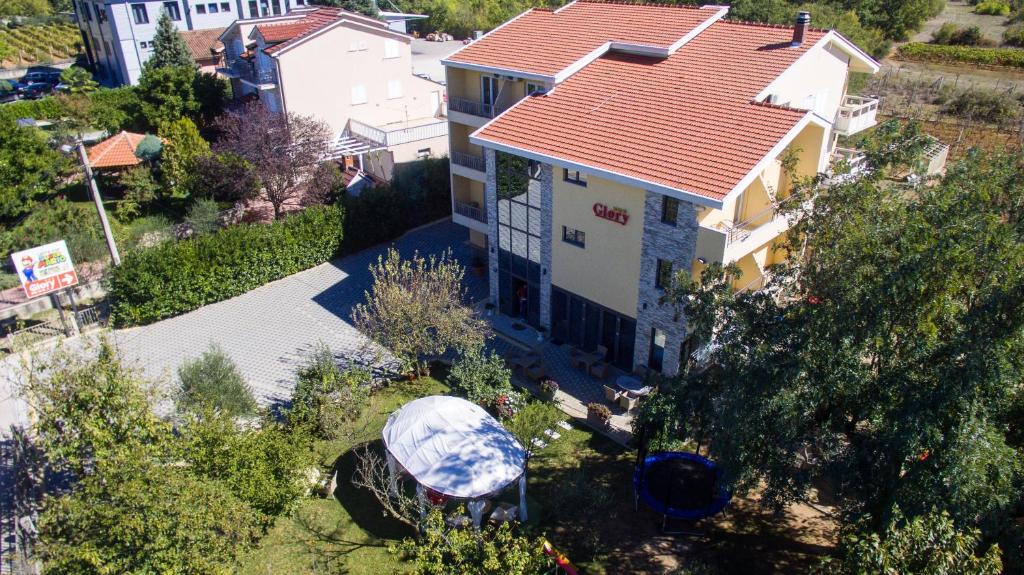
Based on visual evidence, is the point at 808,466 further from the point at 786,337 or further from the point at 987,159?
the point at 987,159

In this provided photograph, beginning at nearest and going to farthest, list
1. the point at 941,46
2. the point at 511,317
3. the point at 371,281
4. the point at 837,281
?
the point at 837,281
the point at 511,317
the point at 371,281
the point at 941,46

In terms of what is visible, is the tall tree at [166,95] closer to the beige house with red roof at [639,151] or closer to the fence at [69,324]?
the fence at [69,324]

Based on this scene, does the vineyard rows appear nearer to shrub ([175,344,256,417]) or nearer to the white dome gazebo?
shrub ([175,344,256,417])

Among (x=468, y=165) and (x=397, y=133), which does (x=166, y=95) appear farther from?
(x=468, y=165)

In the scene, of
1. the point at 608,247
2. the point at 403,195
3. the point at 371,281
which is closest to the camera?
the point at 608,247

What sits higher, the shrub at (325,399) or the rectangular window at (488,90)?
the rectangular window at (488,90)

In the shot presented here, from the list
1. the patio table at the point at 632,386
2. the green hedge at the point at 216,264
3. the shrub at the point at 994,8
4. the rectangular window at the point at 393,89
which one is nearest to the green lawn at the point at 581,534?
the patio table at the point at 632,386

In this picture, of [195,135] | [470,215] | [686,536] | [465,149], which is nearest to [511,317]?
[470,215]
